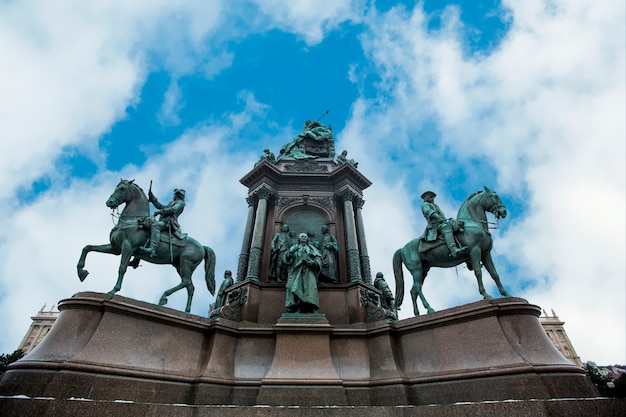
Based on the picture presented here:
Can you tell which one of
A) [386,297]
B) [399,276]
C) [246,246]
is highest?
[246,246]

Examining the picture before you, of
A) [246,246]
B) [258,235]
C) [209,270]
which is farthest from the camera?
[246,246]

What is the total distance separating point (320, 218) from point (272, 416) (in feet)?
28.3

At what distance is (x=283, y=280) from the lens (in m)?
10.9

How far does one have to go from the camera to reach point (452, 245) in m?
9.18

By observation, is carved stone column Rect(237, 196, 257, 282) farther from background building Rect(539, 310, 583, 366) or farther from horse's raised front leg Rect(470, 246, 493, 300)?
background building Rect(539, 310, 583, 366)

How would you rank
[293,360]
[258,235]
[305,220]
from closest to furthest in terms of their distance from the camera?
[293,360] → [258,235] → [305,220]

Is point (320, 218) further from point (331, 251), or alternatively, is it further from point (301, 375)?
point (301, 375)

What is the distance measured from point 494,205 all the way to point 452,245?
1.85m

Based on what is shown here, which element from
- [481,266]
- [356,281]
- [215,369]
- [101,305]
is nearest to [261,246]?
[356,281]

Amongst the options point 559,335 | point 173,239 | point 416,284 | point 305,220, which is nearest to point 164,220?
point 173,239

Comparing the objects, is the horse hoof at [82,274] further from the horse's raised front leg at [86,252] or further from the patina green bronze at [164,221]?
the patina green bronze at [164,221]

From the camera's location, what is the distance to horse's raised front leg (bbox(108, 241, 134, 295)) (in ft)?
27.7

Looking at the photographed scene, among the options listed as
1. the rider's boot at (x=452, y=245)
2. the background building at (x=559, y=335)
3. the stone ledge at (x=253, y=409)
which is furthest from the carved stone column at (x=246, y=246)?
the background building at (x=559, y=335)

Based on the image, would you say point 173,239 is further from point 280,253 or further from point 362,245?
point 362,245
